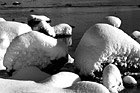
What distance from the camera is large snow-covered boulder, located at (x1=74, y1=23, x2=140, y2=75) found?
1383 centimetres

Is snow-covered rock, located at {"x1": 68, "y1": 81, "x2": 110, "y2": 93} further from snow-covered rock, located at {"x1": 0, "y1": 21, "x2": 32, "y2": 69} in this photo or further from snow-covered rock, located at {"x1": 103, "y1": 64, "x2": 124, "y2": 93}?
snow-covered rock, located at {"x1": 0, "y1": 21, "x2": 32, "y2": 69}

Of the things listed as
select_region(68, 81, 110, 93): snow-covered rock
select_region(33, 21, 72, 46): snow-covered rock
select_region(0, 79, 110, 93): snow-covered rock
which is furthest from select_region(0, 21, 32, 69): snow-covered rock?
select_region(68, 81, 110, 93): snow-covered rock

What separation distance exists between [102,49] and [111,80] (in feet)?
6.67

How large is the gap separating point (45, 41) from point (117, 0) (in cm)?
6395

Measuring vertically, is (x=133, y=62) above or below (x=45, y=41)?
below

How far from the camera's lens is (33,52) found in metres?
14.3

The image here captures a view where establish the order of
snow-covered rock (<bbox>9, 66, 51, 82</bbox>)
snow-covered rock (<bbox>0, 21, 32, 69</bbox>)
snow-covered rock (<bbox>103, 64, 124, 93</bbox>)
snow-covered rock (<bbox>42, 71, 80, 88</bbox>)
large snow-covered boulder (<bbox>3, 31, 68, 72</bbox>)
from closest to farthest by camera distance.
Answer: snow-covered rock (<bbox>42, 71, 80, 88</bbox>) < snow-covered rock (<bbox>103, 64, 124, 93</bbox>) < snow-covered rock (<bbox>9, 66, 51, 82</bbox>) < large snow-covered boulder (<bbox>3, 31, 68, 72</bbox>) < snow-covered rock (<bbox>0, 21, 32, 69</bbox>)

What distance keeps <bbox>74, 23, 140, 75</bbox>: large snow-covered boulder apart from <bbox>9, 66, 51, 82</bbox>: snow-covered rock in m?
1.80

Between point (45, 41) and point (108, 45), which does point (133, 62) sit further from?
point (45, 41)

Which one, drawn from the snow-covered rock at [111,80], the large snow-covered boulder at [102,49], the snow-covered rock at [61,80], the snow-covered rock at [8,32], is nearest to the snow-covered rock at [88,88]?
the snow-covered rock at [61,80]

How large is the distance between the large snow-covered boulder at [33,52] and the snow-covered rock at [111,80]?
2852 mm

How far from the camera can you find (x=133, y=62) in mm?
14719

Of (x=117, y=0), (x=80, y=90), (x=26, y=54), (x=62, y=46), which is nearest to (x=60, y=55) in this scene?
(x=62, y=46)

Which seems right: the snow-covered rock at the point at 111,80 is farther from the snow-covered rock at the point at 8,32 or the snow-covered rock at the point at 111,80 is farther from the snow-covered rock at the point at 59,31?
the snow-covered rock at the point at 59,31
